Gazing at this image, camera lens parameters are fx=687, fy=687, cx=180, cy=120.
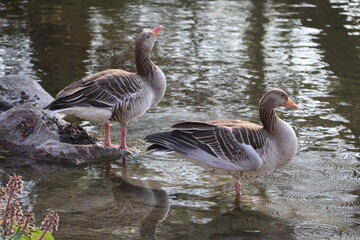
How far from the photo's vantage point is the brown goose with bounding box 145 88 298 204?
7.02 metres

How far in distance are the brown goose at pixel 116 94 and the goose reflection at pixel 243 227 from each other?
91.6 inches

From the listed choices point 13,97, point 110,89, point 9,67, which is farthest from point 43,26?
point 110,89

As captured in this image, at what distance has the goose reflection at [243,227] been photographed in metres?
6.39

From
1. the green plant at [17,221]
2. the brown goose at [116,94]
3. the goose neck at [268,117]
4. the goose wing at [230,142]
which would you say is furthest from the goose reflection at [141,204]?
the green plant at [17,221]

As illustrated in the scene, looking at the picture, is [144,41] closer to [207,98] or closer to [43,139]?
[43,139]

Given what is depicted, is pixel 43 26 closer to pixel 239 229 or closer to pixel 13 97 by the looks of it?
pixel 13 97

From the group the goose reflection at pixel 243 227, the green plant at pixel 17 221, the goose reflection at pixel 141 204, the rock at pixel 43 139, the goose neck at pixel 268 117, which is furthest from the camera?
the rock at pixel 43 139

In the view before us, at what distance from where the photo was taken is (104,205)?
7.10 metres

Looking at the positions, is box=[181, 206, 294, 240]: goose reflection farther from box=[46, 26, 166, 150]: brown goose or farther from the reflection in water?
box=[46, 26, 166, 150]: brown goose

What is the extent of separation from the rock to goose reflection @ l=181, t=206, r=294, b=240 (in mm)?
2237

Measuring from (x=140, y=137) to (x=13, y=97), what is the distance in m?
1.84

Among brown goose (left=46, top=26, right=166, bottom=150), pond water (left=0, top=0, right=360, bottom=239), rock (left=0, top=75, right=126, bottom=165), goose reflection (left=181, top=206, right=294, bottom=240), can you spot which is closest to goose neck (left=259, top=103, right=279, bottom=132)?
pond water (left=0, top=0, right=360, bottom=239)

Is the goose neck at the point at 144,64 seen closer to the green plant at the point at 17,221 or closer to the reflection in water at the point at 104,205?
the reflection in water at the point at 104,205

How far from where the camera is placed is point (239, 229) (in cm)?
658
